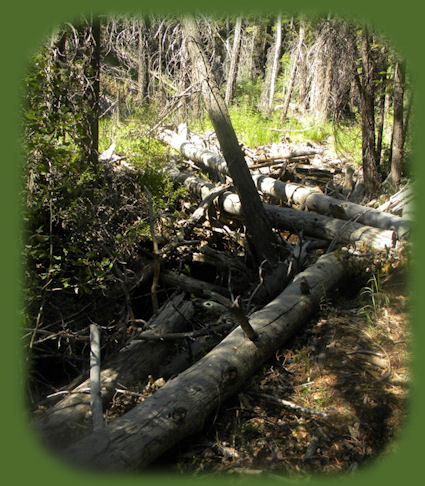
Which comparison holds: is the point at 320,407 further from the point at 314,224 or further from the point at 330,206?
the point at 330,206

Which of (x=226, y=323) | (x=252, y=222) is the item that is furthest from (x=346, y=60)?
(x=226, y=323)

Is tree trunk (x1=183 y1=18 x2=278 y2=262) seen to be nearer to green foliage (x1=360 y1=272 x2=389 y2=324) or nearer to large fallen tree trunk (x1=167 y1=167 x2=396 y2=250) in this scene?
large fallen tree trunk (x1=167 y1=167 x2=396 y2=250)

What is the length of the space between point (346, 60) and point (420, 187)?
10.2 ft

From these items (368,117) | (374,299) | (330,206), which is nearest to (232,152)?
Answer: (330,206)

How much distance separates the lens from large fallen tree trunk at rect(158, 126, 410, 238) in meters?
5.97

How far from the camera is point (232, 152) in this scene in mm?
5730

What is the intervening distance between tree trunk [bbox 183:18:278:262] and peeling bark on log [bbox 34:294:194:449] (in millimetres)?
1504

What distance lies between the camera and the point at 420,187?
5621mm

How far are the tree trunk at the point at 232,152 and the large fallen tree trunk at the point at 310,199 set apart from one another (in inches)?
51.3

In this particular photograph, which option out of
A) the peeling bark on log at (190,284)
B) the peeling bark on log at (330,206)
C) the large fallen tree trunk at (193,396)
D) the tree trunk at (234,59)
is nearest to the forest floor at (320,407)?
the large fallen tree trunk at (193,396)

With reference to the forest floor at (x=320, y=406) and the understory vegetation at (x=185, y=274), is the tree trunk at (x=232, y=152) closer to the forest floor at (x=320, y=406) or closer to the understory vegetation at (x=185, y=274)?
the understory vegetation at (x=185, y=274)

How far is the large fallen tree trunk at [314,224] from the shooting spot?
5586mm

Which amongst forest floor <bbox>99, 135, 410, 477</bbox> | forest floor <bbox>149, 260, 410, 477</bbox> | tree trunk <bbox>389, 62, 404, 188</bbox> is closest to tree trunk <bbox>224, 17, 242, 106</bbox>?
tree trunk <bbox>389, 62, 404, 188</bbox>

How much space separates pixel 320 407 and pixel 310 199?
4.13 meters
